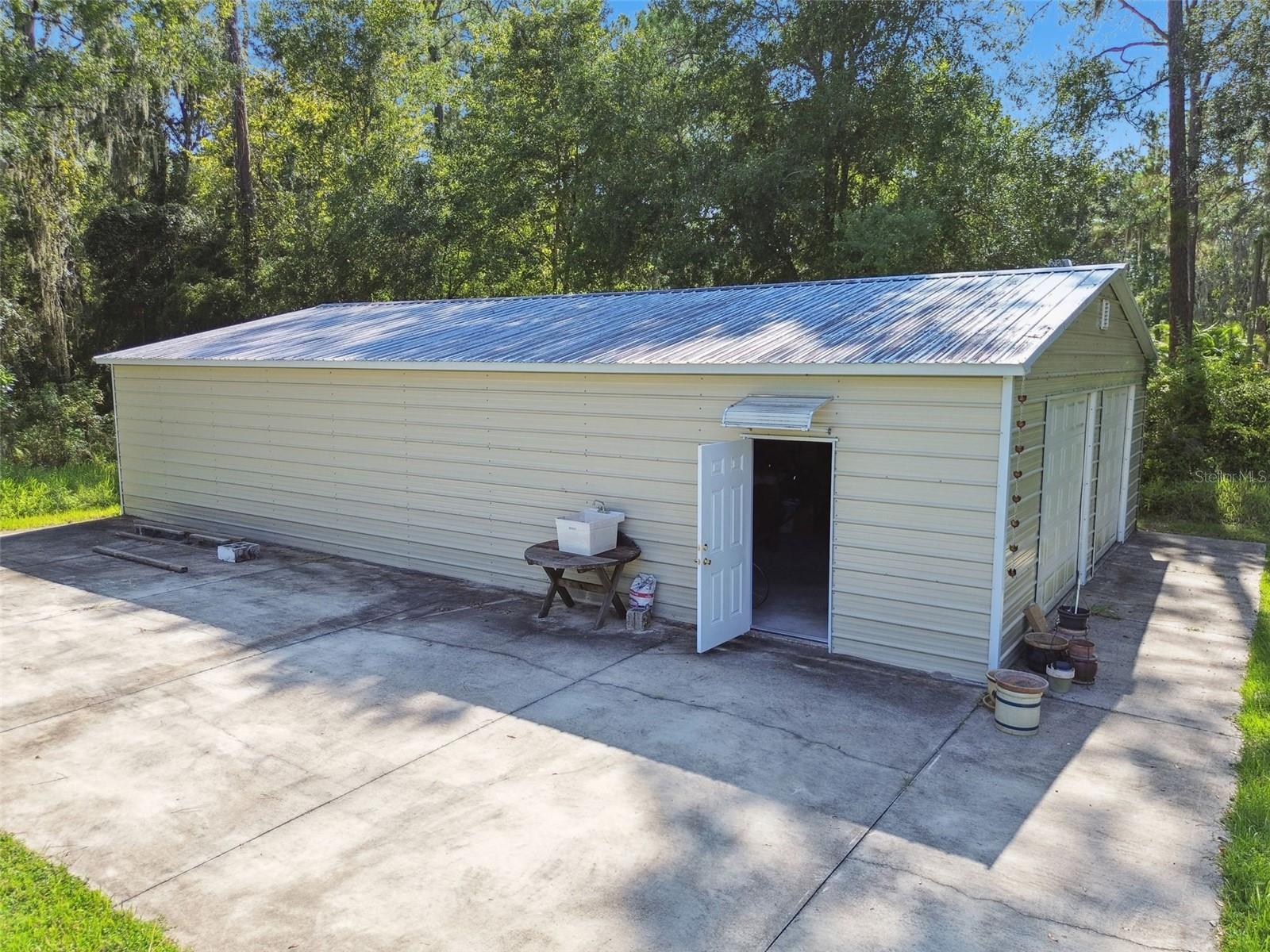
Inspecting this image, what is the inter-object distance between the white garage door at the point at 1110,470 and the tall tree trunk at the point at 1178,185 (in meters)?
6.19

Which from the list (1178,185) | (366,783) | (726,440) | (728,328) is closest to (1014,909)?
(366,783)

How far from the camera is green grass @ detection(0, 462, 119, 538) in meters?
12.6

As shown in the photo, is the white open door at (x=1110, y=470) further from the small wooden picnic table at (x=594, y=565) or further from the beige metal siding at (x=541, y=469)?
the small wooden picnic table at (x=594, y=565)

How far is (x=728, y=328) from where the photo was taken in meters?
8.23

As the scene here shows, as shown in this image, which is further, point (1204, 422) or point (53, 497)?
point (1204, 422)

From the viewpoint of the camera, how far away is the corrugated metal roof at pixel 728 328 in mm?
6539

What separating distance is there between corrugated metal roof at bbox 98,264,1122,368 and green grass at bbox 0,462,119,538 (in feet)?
8.43

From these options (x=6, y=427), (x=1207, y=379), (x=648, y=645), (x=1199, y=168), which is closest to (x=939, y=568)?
(x=648, y=645)

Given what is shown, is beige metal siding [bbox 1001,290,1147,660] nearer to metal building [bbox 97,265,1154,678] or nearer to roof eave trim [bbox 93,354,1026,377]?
metal building [bbox 97,265,1154,678]

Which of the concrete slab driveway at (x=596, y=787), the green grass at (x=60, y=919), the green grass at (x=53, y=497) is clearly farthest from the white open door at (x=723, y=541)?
the green grass at (x=53, y=497)

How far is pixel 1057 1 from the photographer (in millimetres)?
16938

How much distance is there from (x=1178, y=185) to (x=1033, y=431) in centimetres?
1252

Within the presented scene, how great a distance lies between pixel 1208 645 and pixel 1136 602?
1.30 metres

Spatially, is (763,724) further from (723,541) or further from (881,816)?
(723,541)
